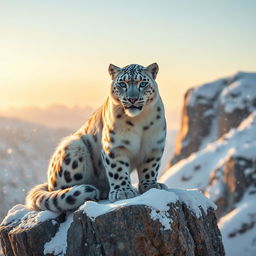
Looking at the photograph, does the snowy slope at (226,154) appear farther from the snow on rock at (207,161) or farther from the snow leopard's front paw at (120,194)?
the snow leopard's front paw at (120,194)

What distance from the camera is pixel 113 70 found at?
887 centimetres

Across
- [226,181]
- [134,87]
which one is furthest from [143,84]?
[226,181]

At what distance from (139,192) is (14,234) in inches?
82.1

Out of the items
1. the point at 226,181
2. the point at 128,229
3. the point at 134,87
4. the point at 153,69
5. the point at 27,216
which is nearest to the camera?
the point at 128,229

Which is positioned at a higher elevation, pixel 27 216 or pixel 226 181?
pixel 27 216

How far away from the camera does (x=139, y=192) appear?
9.35m

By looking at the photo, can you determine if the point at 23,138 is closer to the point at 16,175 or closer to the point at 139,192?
the point at 16,175

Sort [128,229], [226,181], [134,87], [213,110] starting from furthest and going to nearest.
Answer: [213,110], [226,181], [134,87], [128,229]

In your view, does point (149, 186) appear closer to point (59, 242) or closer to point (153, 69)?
point (59, 242)

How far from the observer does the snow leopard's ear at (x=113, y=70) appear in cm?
884

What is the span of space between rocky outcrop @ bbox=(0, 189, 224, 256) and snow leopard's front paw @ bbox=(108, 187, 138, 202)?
1.29ft

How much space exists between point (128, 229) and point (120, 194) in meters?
0.98

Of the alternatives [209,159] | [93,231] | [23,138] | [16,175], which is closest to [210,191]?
[209,159]

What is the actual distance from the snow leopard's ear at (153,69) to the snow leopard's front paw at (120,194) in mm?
1795
